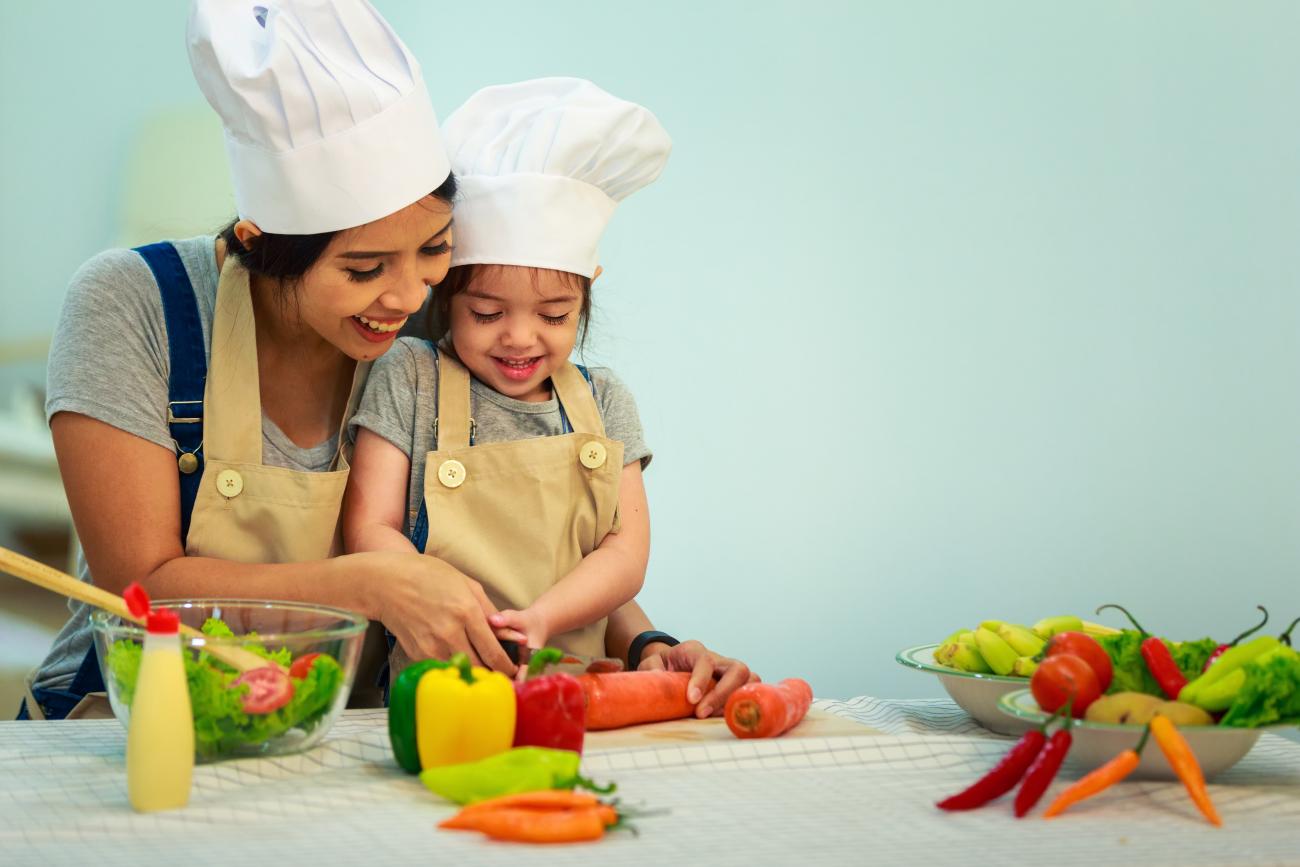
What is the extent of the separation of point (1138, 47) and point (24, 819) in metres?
3.22

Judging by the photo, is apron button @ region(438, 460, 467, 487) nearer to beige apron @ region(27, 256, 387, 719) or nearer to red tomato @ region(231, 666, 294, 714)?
beige apron @ region(27, 256, 387, 719)

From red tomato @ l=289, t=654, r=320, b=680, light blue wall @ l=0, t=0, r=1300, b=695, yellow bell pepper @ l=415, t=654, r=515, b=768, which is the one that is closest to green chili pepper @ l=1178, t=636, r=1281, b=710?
yellow bell pepper @ l=415, t=654, r=515, b=768

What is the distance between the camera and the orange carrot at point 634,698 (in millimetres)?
1673

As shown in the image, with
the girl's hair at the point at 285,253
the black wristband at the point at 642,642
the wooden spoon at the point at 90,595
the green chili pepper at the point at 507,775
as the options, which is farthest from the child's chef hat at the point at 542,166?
the green chili pepper at the point at 507,775

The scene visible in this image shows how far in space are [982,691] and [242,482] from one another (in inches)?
41.5

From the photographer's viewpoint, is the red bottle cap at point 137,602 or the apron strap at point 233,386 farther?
the apron strap at point 233,386

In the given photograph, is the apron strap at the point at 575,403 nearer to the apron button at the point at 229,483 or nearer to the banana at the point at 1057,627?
the apron button at the point at 229,483

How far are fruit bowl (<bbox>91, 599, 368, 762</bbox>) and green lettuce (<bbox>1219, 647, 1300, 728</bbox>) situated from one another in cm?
92

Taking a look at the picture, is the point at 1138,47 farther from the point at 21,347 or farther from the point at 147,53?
the point at 21,347

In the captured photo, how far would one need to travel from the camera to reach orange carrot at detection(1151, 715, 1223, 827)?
4.10 ft

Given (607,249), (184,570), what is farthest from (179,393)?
(607,249)

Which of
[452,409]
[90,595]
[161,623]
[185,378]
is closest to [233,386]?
[185,378]

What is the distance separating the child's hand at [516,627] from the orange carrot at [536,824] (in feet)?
1.96

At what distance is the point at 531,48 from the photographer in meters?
3.81
